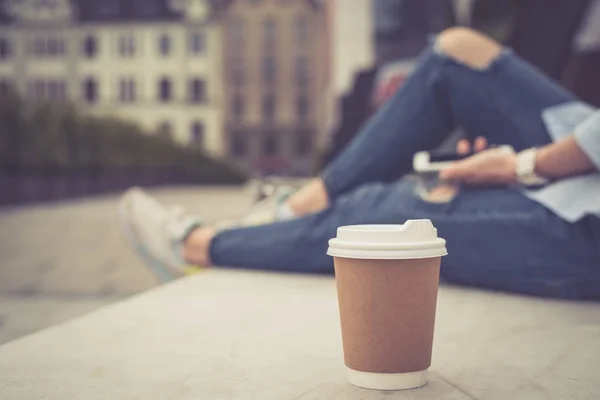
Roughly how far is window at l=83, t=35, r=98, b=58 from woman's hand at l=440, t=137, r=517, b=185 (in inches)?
1010

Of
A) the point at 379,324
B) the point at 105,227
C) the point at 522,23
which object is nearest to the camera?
the point at 379,324

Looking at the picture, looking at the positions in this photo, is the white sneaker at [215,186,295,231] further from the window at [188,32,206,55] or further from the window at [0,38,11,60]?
the window at [188,32,206,55]

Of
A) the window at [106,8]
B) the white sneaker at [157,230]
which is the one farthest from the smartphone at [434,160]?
the window at [106,8]

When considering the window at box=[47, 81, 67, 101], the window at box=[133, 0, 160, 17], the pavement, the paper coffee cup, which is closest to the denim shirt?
the paper coffee cup

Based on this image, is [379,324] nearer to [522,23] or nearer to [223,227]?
[223,227]

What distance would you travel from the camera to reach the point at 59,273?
369 cm

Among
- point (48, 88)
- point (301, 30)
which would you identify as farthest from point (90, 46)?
point (301, 30)

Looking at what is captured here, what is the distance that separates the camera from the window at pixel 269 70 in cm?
3003

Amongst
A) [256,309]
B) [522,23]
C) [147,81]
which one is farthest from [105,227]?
[147,81]

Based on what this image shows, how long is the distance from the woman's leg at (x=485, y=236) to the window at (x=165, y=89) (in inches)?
1055

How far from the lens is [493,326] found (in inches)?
63.4

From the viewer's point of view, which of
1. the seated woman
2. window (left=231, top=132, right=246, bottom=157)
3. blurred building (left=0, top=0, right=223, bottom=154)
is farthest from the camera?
window (left=231, top=132, right=246, bottom=157)

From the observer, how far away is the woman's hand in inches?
74.6

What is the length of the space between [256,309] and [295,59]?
93.9 ft
